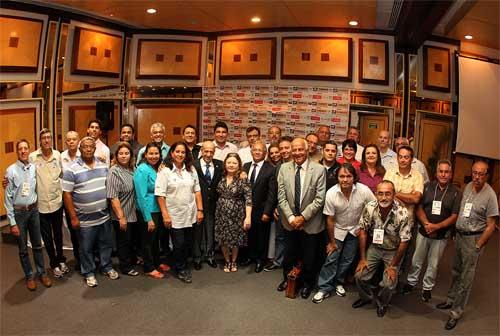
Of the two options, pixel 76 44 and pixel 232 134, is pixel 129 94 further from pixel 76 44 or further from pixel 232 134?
pixel 232 134

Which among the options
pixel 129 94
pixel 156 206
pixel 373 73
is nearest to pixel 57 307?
pixel 156 206

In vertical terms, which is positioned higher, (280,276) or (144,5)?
(144,5)

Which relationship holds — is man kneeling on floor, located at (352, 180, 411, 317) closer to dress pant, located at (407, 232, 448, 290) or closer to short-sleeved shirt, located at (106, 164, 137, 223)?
dress pant, located at (407, 232, 448, 290)

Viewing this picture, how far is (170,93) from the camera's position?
21.8 ft

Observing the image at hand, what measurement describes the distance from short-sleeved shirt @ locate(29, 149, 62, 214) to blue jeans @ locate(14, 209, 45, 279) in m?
0.19

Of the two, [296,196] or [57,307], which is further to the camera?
[296,196]

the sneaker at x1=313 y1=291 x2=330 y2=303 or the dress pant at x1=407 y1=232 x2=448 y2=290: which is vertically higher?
the dress pant at x1=407 y1=232 x2=448 y2=290

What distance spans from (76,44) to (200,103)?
2006 mm

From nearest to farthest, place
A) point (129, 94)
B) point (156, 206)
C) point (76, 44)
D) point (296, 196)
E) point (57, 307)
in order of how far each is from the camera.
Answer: point (57, 307) < point (296, 196) < point (156, 206) < point (76, 44) < point (129, 94)

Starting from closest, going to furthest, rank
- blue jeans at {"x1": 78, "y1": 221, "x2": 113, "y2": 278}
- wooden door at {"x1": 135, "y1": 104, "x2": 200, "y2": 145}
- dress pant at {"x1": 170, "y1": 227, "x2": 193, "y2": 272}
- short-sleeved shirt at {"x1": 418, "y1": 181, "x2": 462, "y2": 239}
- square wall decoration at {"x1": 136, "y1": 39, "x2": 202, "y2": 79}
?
short-sleeved shirt at {"x1": 418, "y1": 181, "x2": 462, "y2": 239} < blue jeans at {"x1": 78, "y1": 221, "x2": 113, "y2": 278} < dress pant at {"x1": 170, "y1": 227, "x2": 193, "y2": 272} < square wall decoration at {"x1": 136, "y1": 39, "x2": 202, "y2": 79} < wooden door at {"x1": 135, "y1": 104, "x2": 200, "y2": 145}

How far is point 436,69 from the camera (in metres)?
6.03

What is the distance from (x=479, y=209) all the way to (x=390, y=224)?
0.68 meters

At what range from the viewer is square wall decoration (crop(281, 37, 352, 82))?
5957 millimetres

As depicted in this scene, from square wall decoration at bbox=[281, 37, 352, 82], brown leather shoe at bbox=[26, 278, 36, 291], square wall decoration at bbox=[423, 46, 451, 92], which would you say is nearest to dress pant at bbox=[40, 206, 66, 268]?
brown leather shoe at bbox=[26, 278, 36, 291]
